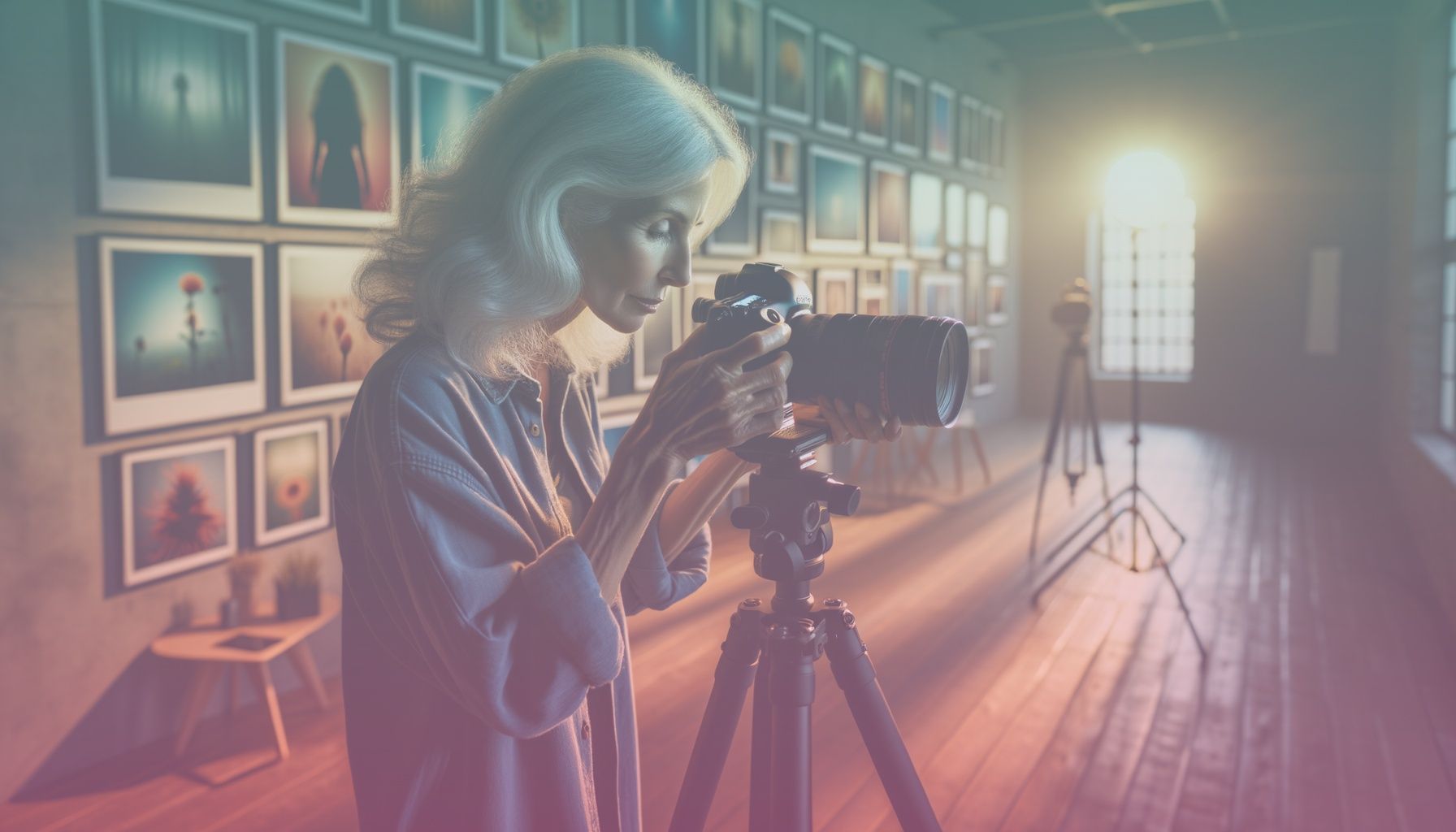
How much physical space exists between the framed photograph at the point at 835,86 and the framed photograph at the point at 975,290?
2532 millimetres

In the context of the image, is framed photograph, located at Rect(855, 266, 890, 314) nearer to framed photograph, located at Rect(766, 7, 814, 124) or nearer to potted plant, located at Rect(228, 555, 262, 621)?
A: framed photograph, located at Rect(766, 7, 814, 124)

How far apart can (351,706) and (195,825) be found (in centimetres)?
162

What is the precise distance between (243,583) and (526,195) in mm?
2190

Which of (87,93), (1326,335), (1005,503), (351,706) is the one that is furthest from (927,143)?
(351,706)

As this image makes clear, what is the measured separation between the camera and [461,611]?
2.81 feet

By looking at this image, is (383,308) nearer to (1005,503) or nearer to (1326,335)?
(1005,503)

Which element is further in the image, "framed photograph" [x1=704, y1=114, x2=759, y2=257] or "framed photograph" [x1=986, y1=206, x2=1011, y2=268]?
"framed photograph" [x1=986, y1=206, x2=1011, y2=268]

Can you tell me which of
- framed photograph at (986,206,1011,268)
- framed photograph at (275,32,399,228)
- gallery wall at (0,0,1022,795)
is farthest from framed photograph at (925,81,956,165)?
framed photograph at (275,32,399,228)

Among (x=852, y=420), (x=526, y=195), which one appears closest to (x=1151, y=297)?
(x=852, y=420)

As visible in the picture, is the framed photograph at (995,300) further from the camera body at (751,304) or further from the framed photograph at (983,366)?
the camera body at (751,304)

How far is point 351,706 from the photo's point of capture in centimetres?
99

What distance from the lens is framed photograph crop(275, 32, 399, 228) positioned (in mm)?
2816

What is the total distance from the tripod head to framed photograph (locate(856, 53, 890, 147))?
5.56 metres

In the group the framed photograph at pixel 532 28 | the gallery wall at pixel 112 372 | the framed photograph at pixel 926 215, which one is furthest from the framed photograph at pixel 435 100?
the framed photograph at pixel 926 215
